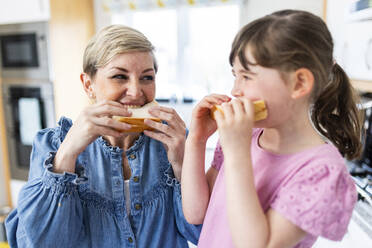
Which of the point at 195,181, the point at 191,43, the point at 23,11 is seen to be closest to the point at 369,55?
the point at 195,181

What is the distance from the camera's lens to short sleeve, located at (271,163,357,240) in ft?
1.75

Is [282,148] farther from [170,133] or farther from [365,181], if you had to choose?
[365,181]

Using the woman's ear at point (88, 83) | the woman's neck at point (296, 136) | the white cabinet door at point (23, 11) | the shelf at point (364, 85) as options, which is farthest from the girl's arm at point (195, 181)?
the white cabinet door at point (23, 11)

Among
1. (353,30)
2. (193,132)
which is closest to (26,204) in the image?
(193,132)

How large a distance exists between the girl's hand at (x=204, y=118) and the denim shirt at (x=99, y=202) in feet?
0.64

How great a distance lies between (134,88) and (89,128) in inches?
6.6

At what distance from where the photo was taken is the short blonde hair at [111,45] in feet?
2.72

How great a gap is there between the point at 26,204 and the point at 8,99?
2.47m

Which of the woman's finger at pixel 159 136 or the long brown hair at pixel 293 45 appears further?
the woman's finger at pixel 159 136

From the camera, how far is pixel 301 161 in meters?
0.59

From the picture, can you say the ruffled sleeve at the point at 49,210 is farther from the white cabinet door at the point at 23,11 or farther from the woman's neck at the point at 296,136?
the white cabinet door at the point at 23,11

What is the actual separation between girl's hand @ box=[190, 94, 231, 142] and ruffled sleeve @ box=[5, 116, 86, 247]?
34cm

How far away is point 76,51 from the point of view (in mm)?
2721

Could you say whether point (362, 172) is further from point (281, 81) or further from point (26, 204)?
point (26, 204)
